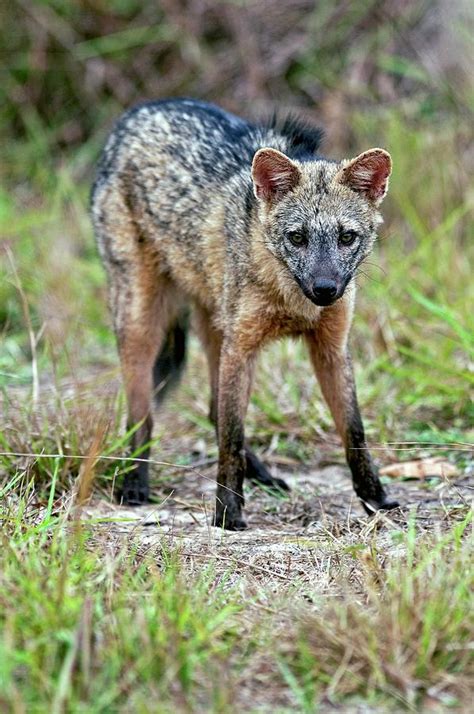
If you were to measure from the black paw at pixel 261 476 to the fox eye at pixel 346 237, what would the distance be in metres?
1.42

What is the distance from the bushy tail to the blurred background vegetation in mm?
499

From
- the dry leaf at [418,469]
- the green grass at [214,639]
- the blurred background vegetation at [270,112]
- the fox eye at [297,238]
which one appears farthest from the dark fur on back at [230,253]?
the green grass at [214,639]

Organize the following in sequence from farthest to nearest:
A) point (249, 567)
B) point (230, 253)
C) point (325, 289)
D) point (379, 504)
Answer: point (230, 253) → point (379, 504) → point (325, 289) → point (249, 567)

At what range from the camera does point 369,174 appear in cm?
479

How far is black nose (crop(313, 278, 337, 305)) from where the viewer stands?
4422 millimetres

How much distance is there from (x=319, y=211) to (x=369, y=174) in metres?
0.32

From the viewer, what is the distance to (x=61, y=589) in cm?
316

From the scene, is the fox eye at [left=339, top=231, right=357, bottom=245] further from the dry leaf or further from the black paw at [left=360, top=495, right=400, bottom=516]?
the dry leaf

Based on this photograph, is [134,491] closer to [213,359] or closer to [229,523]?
[229,523]

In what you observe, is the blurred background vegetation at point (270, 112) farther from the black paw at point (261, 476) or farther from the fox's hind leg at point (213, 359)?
the black paw at point (261, 476)

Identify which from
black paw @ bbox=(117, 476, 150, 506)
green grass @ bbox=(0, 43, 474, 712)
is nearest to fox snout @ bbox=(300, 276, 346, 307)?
green grass @ bbox=(0, 43, 474, 712)

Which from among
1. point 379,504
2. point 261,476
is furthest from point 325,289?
point 261,476

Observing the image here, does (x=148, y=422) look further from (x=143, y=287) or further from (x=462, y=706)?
(x=462, y=706)

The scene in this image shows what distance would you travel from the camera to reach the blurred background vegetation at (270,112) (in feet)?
22.4
